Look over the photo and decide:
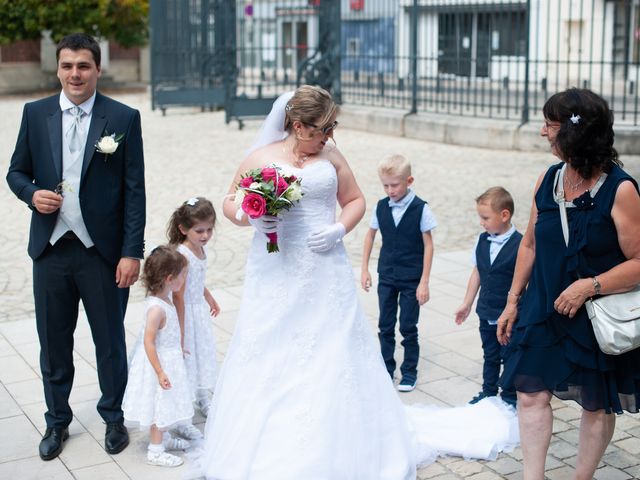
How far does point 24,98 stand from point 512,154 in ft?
59.7

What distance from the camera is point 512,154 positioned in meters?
15.8

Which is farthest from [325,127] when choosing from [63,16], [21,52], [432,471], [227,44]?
[21,52]

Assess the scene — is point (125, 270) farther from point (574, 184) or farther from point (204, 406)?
point (574, 184)

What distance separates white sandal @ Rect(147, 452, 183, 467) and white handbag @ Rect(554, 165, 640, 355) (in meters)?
2.16

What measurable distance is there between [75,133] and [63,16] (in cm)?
2698

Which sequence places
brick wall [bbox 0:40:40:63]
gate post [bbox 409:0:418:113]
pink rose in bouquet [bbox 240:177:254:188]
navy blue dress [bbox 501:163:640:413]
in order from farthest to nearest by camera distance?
brick wall [bbox 0:40:40:63]
gate post [bbox 409:0:418:113]
pink rose in bouquet [bbox 240:177:254:188]
navy blue dress [bbox 501:163:640:413]

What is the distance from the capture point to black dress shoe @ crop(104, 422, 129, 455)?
4918 mm

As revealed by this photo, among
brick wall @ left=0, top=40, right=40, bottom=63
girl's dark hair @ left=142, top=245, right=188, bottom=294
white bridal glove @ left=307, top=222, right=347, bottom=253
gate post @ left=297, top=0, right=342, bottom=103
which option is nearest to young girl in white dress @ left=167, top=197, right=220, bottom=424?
girl's dark hair @ left=142, top=245, right=188, bottom=294

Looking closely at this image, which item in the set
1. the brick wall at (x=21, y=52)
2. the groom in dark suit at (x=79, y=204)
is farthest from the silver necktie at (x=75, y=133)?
the brick wall at (x=21, y=52)

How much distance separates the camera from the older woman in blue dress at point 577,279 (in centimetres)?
382

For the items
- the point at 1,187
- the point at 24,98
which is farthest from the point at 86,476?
the point at 24,98

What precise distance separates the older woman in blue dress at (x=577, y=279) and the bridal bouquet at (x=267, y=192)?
107cm

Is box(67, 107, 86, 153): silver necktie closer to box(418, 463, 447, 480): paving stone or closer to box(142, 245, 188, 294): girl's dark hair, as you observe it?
box(142, 245, 188, 294): girl's dark hair

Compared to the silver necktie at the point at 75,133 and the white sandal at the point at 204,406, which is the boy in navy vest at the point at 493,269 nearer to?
the white sandal at the point at 204,406
